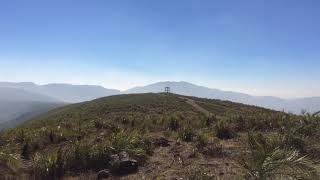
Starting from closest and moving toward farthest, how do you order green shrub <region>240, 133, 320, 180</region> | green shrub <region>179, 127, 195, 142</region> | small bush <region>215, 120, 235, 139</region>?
1. green shrub <region>240, 133, 320, 180</region>
2. green shrub <region>179, 127, 195, 142</region>
3. small bush <region>215, 120, 235, 139</region>

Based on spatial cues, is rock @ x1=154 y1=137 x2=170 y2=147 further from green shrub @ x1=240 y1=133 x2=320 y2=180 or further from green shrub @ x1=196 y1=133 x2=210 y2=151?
green shrub @ x1=240 y1=133 x2=320 y2=180

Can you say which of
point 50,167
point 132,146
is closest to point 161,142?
point 132,146

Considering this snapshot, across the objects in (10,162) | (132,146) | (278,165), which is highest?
(278,165)

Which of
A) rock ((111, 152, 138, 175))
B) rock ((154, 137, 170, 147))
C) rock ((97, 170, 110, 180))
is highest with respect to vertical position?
rock ((154, 137, 170, 147))

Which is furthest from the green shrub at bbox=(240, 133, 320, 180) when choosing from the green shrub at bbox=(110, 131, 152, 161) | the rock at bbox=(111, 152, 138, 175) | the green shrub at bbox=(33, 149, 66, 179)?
the green shrub at bbox=(33, 149, 66, 179)

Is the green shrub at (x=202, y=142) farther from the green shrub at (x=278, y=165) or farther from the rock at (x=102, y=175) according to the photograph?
the green shrub at (x=278, y=165)

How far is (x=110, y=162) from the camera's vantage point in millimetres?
11984

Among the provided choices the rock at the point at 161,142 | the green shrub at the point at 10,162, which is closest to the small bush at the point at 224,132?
the rock at the point at 161,142

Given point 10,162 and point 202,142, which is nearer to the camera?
point 10,162

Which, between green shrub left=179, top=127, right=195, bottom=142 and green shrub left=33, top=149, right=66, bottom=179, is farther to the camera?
green shrub left=179, top=127, right=195, bottom=142

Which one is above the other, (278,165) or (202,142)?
(278,165)

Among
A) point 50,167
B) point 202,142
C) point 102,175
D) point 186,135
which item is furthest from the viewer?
point 186,135

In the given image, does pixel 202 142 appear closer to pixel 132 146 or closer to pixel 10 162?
pixel 132 146

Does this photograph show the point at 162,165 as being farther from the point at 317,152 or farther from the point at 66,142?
the point at 66,142
